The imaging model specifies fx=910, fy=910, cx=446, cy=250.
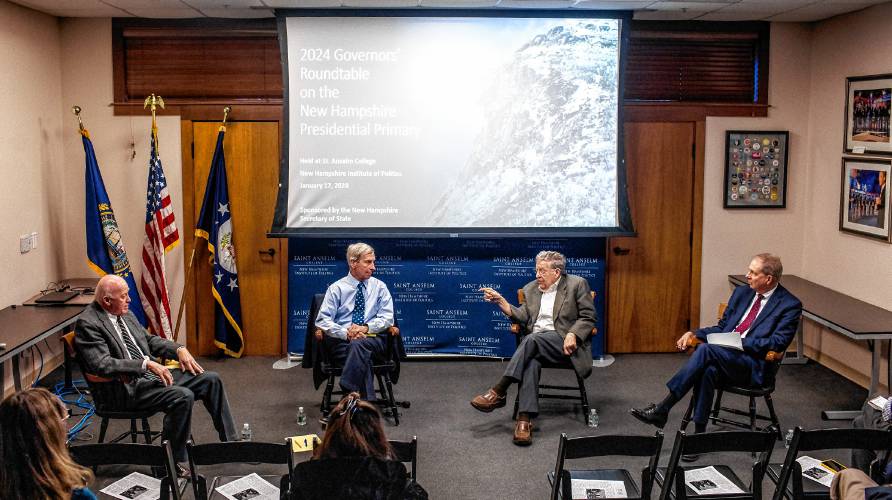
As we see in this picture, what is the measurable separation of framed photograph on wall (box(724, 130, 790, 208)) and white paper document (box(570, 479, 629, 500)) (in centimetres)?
417

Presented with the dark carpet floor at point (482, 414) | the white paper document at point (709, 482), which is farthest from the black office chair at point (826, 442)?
the dark carpet floor at point (482, 414)

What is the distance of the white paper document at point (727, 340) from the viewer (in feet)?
18.4

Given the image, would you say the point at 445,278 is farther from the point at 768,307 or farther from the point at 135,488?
the point at 135,488

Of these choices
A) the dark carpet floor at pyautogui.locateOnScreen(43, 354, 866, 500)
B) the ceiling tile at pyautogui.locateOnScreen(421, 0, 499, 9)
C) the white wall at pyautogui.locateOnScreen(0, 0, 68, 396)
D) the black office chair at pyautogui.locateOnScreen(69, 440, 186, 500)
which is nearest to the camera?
the black office chair at pyautogui.locateOnScreen(69, 440, 186, 500)

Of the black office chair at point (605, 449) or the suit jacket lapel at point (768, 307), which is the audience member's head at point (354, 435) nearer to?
the black office chair at point (605, 449)

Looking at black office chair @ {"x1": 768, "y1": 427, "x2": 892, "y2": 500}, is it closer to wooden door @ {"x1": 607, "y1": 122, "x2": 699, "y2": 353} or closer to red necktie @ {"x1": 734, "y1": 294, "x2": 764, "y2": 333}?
red necktie @ {"x1": 734, "y1": 294, "x2": 764, "y2": 333}

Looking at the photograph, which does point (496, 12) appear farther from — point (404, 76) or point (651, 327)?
point (651, 327)

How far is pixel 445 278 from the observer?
7484 millimetres

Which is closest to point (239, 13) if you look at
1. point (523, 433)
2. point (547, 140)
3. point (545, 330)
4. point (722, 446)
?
point (547, 140)

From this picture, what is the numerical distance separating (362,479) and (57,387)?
14.9 ft

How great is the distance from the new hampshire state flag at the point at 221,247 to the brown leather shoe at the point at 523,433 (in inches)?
110

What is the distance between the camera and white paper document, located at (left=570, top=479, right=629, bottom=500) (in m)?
3.97

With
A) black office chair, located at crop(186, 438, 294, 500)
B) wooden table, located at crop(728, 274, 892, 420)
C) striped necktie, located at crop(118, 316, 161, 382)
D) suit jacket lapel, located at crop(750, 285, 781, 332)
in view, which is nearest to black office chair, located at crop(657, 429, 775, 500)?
black office chair, located at crop(186, 438, 294, 500)

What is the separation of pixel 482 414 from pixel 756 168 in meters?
3.32
